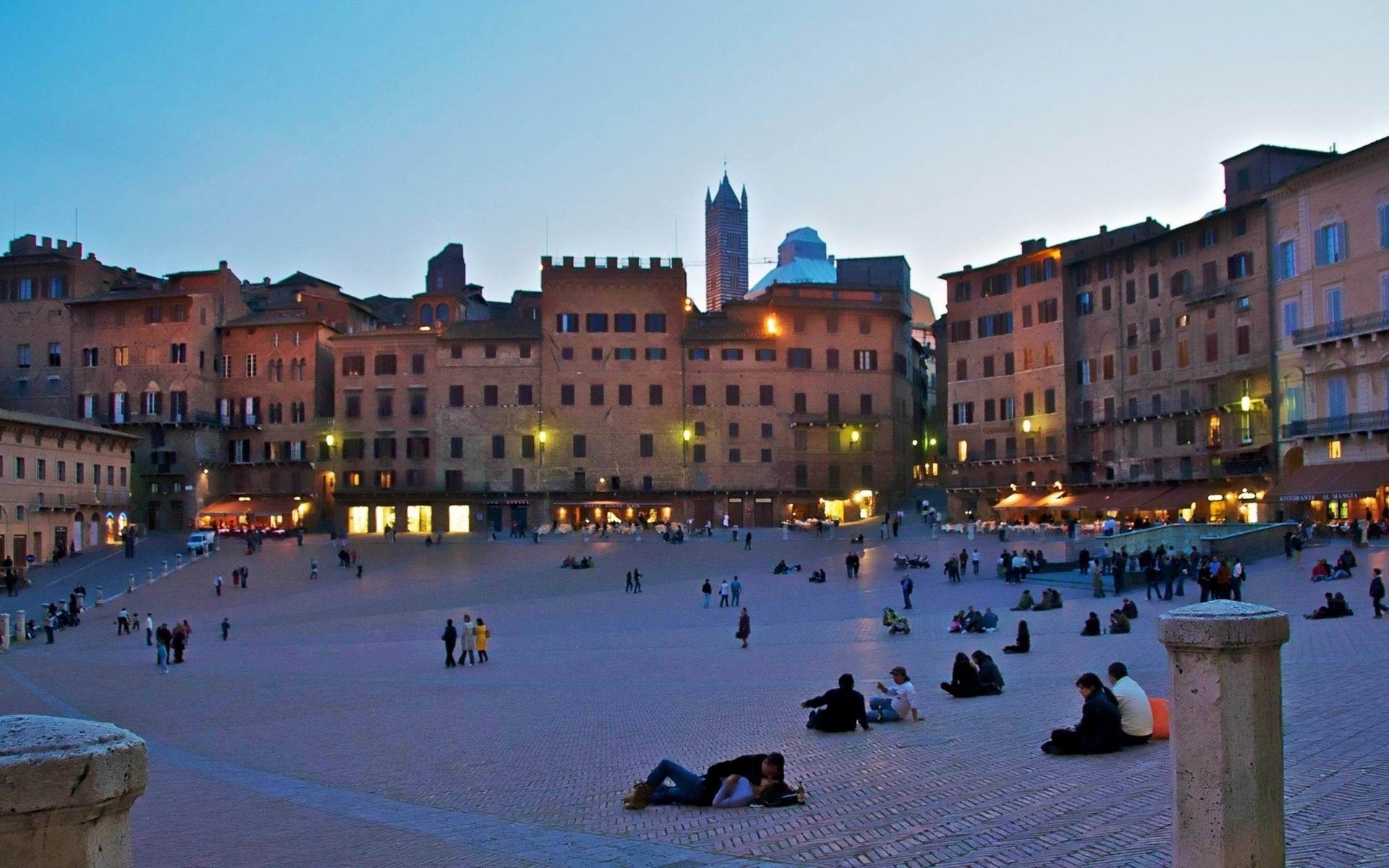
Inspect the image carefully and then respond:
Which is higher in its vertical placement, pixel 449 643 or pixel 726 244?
pixel 726 244

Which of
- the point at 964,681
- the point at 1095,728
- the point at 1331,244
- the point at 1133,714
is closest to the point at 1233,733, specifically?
the point at 1095,728

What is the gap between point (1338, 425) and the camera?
4641cm

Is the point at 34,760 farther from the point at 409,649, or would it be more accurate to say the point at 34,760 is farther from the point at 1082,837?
the point at 409,649

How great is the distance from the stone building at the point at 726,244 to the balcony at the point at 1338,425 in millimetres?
146023

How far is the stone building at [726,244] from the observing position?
193625 millimetres

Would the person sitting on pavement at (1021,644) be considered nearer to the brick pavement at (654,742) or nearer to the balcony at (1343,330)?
the brick pavement at (654,742)

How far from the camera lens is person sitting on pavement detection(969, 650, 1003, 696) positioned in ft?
53.5

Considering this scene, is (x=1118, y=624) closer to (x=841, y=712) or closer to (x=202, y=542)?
(x=841, y=712)

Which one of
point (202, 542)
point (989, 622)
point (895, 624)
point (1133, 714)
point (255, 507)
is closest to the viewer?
point (1133, 714)

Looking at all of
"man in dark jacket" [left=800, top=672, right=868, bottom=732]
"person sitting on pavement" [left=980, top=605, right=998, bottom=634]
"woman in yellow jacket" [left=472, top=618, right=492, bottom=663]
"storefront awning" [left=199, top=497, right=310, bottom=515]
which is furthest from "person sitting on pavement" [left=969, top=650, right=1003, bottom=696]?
"storefront awning" [left=199, top=497, right=310, bottom=515]

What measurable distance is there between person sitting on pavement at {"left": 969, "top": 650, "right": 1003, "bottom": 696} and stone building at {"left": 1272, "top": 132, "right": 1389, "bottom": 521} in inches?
1336

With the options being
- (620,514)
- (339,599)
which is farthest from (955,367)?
(339,599)

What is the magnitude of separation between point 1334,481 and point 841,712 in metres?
39.0

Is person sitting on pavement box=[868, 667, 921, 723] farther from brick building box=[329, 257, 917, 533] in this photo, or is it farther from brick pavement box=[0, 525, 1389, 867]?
brick building box=[329, 257, 917, 533]
